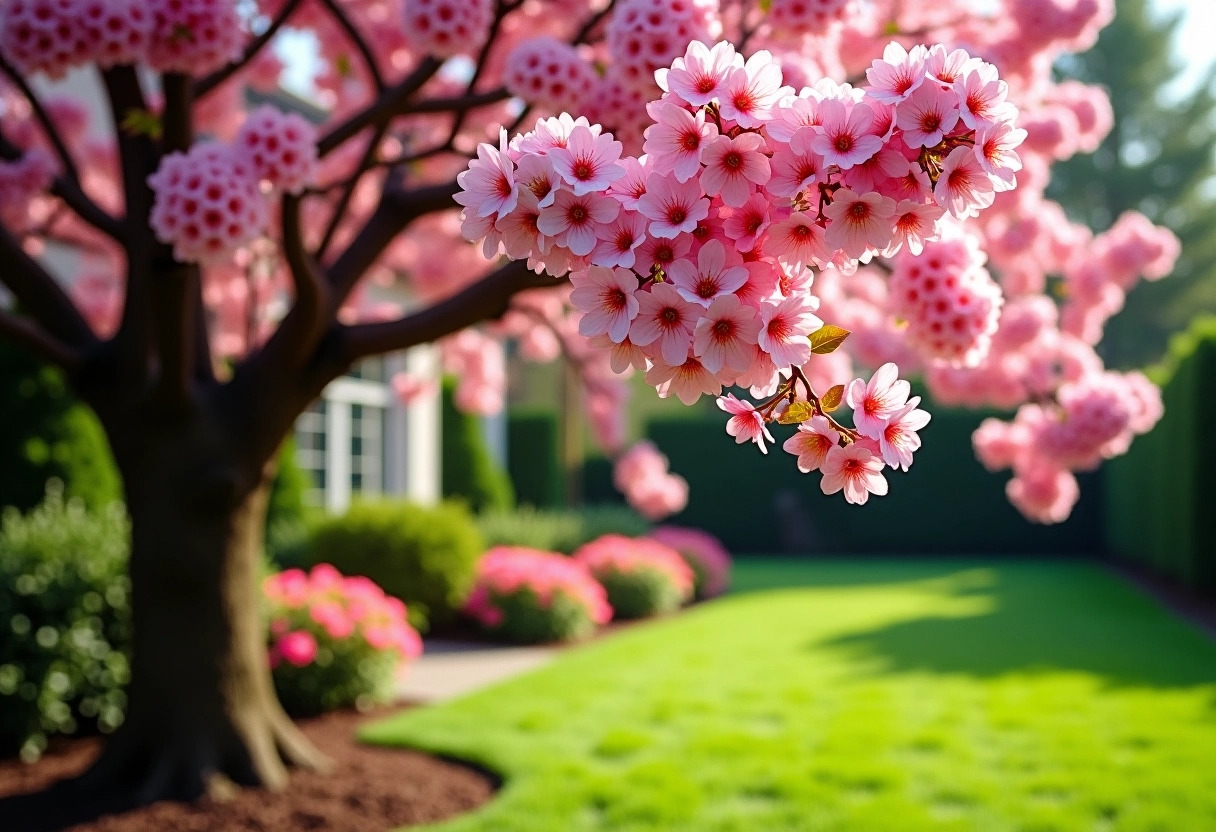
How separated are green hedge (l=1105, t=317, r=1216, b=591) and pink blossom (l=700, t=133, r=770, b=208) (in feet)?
34.6

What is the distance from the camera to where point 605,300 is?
5.09 feet

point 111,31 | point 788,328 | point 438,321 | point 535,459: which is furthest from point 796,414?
point 535,459

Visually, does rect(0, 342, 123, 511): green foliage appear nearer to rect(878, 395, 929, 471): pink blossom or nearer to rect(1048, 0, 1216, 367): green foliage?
rect(878, 395, 929, 471): pink blossom

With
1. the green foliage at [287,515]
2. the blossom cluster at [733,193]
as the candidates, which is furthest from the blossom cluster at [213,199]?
the green foliage at [287,515]

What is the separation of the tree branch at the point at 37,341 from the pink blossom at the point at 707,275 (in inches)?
135

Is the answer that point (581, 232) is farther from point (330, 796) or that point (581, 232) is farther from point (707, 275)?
point (330, 796)

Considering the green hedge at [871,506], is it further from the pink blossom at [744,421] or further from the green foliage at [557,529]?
the pink blossom at [744,421]

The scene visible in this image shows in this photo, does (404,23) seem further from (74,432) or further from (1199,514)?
(1199,514)

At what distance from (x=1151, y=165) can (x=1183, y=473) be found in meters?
20.8

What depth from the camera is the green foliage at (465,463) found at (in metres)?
15.0

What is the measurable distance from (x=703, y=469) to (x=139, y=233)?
613 inches

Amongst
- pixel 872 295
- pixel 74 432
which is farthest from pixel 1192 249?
pixel 74 432

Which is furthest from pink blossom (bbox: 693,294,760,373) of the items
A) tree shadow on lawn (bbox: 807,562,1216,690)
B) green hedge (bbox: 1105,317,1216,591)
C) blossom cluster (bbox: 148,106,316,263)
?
green hedge (bbox: 1105,317,1216,591)

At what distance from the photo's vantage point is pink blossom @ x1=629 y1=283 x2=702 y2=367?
151 centimetres
